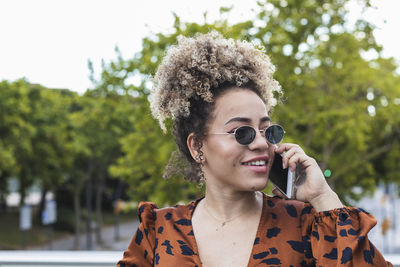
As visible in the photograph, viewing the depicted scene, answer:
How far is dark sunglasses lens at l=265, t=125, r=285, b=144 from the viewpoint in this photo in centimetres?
122

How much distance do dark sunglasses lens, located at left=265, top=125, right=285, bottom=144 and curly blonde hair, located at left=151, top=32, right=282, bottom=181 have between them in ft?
0.53

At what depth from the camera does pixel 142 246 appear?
1.36 metres

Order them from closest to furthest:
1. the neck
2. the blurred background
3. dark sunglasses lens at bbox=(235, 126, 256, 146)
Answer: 1. dark sunglasses lens at bbox=(235, 126, 256, 146)
2. the neck
3. the blurred background

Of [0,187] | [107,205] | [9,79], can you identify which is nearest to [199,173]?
[9,79]

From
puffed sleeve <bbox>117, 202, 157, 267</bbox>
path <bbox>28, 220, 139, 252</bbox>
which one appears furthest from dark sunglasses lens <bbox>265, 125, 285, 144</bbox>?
path <bbox>28, 220, 139, 252</bbox>

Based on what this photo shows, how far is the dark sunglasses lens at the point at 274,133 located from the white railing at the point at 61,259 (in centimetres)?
112

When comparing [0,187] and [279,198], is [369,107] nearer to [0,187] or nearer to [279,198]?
[279,198]

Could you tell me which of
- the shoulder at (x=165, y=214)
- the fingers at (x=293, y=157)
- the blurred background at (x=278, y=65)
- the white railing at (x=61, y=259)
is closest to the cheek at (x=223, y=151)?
the fingers at (x=293, y=157)

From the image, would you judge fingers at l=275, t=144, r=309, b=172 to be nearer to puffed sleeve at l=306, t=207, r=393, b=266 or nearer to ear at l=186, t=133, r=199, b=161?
puffed sleeve at l=306, t=207, r=393, b=266

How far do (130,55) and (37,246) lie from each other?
13.5 m

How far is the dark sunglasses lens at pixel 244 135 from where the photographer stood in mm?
1179

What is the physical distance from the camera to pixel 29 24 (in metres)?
5.38

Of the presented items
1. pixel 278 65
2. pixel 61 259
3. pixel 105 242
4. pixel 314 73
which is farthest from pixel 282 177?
pixel 105 242

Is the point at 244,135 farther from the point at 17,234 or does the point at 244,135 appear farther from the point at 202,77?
the point at 17,234
